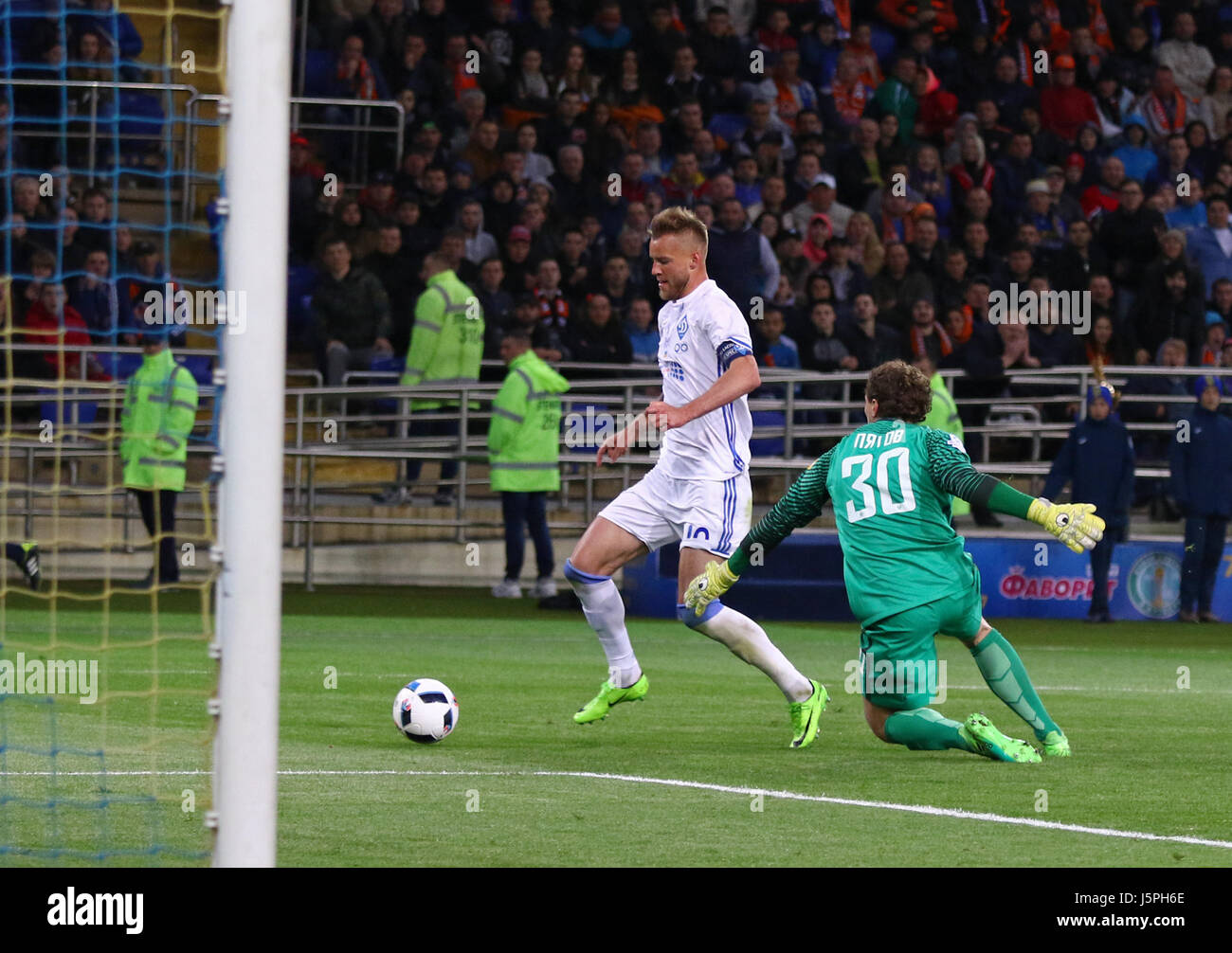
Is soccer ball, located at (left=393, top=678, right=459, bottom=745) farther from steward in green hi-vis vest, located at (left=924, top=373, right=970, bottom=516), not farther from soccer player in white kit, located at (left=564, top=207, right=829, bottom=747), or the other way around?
steward in green hi-vis vest, located at (left=924, top=373, right=970, bottom=516)

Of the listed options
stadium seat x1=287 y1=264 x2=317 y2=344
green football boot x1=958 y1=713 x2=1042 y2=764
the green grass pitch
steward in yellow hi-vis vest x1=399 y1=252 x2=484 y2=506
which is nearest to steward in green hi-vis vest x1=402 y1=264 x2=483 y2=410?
steward in yellow hi-vis vest x1=399 y1=252 x2=484 y2=506

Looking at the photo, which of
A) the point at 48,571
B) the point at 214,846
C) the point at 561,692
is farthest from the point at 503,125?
the point at 214,846

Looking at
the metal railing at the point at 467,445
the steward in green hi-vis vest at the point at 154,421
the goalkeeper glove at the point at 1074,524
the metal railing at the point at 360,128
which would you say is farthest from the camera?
the metal railing at the point at 360,128

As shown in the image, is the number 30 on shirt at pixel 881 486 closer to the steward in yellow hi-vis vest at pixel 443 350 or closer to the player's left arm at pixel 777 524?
the player's left arm at pixel 777 524

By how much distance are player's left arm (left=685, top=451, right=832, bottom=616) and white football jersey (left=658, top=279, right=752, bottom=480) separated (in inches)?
21.3

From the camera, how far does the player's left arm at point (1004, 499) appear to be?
643cm

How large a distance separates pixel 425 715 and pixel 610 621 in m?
0.99

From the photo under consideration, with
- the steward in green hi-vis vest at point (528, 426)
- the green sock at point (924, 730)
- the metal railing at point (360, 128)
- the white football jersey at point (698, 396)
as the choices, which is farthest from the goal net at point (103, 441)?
the green sock at point (924, 730)

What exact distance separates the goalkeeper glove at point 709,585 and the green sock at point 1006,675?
973 mm

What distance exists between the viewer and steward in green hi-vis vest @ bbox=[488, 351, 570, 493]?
51.0 ft

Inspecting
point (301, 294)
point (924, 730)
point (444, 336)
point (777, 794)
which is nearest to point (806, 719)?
point (924, 730)

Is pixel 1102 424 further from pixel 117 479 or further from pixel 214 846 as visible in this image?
pixel 214 846

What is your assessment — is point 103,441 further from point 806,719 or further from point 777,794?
point 777,794

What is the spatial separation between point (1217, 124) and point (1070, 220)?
312cm
